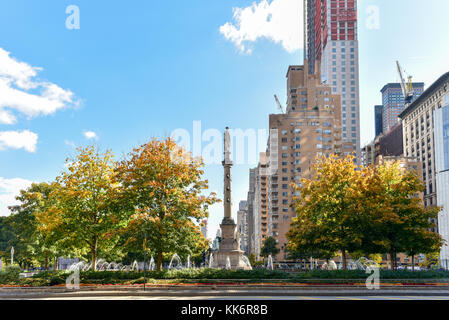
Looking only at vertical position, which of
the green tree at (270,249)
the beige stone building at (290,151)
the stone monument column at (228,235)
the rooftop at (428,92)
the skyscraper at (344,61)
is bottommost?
the green tree at (270,249)

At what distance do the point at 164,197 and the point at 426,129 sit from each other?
419 feet

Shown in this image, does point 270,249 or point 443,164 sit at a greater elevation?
point 443,164

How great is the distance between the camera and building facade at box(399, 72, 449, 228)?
12800cm

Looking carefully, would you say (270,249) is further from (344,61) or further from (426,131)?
(344,61)

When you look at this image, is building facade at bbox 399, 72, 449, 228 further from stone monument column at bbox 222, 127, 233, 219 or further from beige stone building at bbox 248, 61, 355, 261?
stone monument column at bbox 222, 127, 233, 219

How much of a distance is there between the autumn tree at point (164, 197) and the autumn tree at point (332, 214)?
869 cm

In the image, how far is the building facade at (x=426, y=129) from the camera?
128 metres

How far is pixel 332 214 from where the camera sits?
117 ft

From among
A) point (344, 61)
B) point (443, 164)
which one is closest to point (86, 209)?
point (443, 164)

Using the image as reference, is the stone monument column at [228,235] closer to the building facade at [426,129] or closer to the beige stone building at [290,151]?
the beige stone building at [290,151]

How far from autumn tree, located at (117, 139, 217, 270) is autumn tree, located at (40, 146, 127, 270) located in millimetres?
1607

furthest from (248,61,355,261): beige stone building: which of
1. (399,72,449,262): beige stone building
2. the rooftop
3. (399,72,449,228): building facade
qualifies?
(399,72,449,228): building facade

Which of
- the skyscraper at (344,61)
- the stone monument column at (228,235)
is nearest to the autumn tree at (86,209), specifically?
the stone monument column at (228,235)

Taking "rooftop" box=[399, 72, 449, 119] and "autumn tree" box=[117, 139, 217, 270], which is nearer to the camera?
"autumn tree" box=[117, 139, 217, 270]
